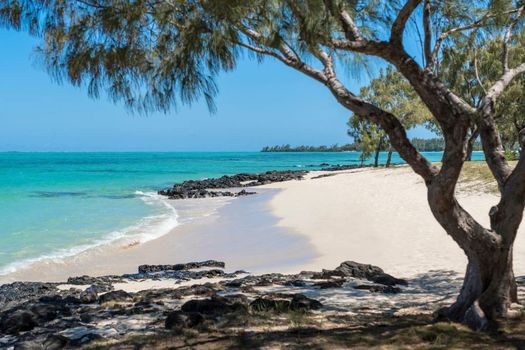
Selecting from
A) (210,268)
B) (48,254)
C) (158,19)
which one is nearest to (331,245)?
(210,268)

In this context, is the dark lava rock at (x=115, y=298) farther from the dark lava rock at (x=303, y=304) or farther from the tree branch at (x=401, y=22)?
the tree branch at (x=401, y=22)

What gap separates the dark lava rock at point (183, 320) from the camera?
17.8 ft

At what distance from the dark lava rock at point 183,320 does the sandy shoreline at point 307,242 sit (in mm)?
5033

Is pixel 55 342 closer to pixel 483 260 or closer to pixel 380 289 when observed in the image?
pixel 483 260

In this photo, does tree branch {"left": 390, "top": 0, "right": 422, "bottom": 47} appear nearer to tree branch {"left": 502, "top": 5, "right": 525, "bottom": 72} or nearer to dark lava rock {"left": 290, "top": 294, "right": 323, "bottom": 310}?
tree branch {"left": 502, "top": 5, "right": 525, "bottom": 72}

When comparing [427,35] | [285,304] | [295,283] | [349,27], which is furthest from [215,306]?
[427,35]

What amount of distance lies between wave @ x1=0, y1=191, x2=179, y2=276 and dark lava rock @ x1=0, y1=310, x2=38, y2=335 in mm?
6790

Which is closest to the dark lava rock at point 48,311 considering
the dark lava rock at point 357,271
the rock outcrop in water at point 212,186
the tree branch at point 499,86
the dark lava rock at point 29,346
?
the dark lava rock at point 29,346

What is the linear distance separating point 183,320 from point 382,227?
10732mm

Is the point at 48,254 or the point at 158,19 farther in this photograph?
the point at 48,254

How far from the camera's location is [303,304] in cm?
626

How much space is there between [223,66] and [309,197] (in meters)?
21.9

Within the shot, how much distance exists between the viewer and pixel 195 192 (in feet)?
108

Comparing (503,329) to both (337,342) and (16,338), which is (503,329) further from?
(16,338)
